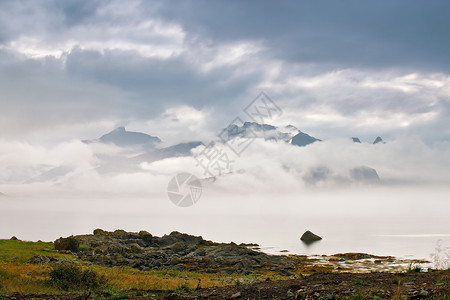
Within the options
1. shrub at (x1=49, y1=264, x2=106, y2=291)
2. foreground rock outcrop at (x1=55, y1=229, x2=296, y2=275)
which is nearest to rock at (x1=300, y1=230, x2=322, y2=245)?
foreground rock outcrop at (x1=55, y1=229, x2=296, y2=275)

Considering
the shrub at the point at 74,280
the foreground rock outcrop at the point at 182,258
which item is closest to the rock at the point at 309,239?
the foreground rock outcrop at the point at 182,258

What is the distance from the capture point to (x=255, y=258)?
63.7 metres

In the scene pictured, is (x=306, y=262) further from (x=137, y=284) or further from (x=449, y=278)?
(x=449, y=278)

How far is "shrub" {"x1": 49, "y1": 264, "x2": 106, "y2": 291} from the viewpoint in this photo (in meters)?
23.4

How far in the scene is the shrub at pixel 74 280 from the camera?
23375 mm

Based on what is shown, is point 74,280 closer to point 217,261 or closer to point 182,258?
point 217,261

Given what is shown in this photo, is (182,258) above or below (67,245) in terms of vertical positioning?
below

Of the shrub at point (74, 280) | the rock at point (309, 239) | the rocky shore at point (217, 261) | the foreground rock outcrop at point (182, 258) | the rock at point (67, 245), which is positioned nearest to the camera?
the shrub at point (74, 280)

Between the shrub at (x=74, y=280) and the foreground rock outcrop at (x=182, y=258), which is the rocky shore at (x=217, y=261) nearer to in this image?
the foreground rock outcrop at (x=182, y=258)

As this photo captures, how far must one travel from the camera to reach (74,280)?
23.9 m

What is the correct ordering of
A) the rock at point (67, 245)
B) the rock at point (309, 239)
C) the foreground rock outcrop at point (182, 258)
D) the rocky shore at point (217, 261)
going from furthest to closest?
the rock at point (309, 239)
the rock at point (67, 245)
the foreground rock outcrop at point (182, 258)
the rocky shore at point (217, 261)

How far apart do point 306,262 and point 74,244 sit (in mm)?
39384

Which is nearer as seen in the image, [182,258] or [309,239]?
[182,258]

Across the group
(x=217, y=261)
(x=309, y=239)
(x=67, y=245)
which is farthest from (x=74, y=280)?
(x=309, y=239)
